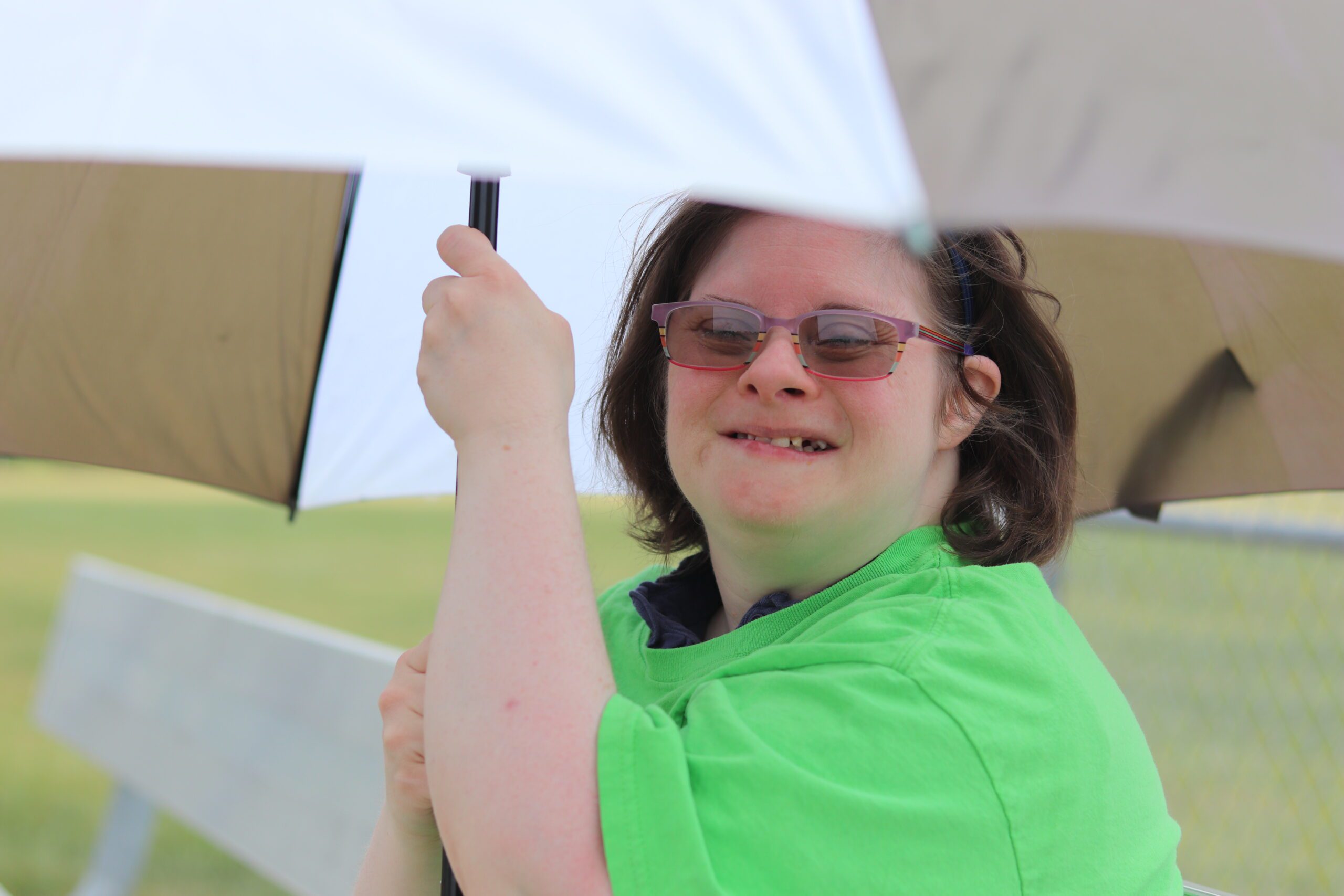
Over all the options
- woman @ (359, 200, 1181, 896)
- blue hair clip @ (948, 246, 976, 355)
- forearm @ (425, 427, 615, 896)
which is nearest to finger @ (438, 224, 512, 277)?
woman @ (359, 200, 1181, 896)

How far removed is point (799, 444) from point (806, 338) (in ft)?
0.41

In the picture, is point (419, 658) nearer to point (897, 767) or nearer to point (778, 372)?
point (778, 372)

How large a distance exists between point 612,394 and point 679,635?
0.57 meters

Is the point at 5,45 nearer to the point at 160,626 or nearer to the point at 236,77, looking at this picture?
the point at 236,77

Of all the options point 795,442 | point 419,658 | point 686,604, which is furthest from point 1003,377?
point 419,658

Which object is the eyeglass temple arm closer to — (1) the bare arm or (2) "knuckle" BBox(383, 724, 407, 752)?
(1) the bare arm

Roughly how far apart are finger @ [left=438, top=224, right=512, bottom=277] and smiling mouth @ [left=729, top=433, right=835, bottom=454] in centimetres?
36

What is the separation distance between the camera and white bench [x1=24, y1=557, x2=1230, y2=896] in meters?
3.50

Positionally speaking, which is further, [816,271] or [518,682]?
[816,271]

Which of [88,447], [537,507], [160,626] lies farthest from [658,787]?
[160,626]

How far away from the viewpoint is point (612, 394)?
2098 millimetres

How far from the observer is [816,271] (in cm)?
151

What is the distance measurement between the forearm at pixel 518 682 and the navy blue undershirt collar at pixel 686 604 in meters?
0.43

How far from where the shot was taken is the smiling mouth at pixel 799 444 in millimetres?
1478
